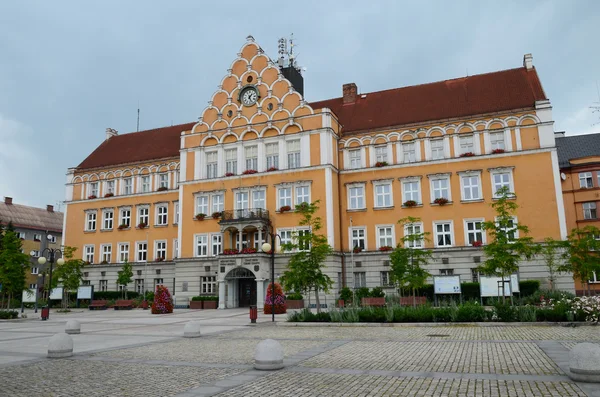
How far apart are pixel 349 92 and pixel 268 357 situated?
39123 millimetres

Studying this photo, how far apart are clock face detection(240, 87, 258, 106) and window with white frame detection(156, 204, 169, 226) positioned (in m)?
13.3

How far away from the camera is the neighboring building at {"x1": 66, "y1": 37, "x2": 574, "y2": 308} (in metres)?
36.9

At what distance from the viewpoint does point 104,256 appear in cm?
5075

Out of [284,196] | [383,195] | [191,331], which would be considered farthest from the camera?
[284,196]

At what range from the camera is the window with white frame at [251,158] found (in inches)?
1704

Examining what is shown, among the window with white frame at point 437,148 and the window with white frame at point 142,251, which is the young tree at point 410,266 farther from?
the window with white frame at point 142,251

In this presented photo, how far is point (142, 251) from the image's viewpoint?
4891 centimetres

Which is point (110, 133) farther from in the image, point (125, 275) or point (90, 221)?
point (125, 275)

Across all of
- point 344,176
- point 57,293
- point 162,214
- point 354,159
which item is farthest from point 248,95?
point 57,293

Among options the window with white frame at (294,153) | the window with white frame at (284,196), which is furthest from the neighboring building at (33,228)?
the window with white frame at (294,153)

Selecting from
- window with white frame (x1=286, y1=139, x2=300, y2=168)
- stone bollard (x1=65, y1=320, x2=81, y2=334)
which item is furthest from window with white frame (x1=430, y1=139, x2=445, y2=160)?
stone bollard (x1=65, y1=320, x2=81, y2=334)

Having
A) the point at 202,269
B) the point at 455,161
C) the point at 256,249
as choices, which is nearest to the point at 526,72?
the point at 455,161

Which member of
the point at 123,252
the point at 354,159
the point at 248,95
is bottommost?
the point at 123,252

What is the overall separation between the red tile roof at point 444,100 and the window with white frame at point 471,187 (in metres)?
5.01
